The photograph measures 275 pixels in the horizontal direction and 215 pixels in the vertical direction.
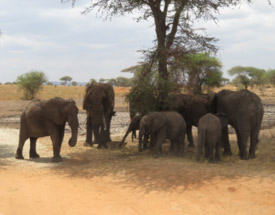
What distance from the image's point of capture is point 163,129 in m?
10.3

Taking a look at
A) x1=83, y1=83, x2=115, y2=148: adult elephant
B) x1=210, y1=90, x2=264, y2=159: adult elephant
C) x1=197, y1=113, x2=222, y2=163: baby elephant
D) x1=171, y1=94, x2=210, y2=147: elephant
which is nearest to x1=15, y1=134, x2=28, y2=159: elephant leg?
x1=83, y1=83, x2=115, y2=148: adult elephant

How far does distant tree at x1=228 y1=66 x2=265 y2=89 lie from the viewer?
5784cm

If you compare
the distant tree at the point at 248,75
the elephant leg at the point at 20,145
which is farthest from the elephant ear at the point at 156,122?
the distant tree at the point at 248,75

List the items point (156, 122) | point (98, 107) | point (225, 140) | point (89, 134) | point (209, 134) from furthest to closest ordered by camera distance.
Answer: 1. point (89, 134)
2. point (98, 107)
3. point (225, 140)
4. point (156, 122)
5. point (209, 134)

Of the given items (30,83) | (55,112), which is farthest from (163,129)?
(30,83)

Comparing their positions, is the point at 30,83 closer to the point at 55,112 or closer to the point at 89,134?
the point at 89,134

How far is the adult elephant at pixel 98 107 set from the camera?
40.8 ft

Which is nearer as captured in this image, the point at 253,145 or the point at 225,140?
the point at 253,145

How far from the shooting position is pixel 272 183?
734 cm

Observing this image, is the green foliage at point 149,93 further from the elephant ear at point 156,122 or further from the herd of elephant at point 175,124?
the elephant ear at point 156,122

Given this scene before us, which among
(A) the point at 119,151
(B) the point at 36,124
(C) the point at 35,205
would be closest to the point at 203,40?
(A) the point at 119,151

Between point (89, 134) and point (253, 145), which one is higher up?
point (253, 145)

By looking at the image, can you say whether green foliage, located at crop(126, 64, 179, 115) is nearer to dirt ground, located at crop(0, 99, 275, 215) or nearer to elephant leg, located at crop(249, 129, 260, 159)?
dirt ground, located at crop(0, 99, 275, 215)

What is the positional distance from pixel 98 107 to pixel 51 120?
2.63 m
